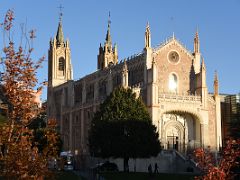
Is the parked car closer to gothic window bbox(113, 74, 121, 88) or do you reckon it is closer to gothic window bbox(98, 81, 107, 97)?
gothic window bbox(113, 74, 121, 88)

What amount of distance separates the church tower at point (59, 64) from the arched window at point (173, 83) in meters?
28.6

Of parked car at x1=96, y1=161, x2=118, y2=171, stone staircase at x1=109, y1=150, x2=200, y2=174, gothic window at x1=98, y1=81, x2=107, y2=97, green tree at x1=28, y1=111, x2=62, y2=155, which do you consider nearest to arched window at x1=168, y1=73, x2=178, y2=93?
stone staircase at x1=109, y1=150, x2=200, y2=174

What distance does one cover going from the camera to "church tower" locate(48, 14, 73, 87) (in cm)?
9650

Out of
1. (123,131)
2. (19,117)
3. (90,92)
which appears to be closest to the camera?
(19,117)

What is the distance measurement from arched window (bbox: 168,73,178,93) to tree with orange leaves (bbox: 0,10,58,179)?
57144 millimetres

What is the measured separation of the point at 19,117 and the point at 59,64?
83.7 metres

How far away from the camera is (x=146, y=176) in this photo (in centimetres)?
4381

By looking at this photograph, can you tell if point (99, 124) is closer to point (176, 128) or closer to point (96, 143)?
point (96, 143)

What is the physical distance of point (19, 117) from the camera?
1518cm

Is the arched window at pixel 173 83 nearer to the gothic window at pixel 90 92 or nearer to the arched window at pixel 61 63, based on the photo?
the gothic window at pixel 90 92

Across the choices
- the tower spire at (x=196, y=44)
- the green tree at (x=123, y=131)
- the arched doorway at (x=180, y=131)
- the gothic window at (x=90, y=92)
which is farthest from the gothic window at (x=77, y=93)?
the green tree at (x=123, y=131)

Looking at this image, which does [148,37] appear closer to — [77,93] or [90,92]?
[90,92]

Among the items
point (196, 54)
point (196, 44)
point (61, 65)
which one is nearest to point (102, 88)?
point (196, 54)

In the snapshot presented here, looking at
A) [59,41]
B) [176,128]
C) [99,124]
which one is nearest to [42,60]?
[99,124]
